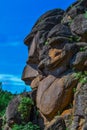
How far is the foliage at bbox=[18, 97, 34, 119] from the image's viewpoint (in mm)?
19391

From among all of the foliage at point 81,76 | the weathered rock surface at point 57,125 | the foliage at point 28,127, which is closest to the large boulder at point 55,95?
the foliage at point 81,76

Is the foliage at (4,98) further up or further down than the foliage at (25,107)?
further up

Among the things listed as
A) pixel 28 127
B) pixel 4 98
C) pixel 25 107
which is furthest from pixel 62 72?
pixel 4 98

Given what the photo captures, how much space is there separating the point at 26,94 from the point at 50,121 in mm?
2902

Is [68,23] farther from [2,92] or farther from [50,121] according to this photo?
[2,92]

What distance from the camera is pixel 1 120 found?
21.8 m

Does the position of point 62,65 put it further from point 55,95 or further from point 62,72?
point 55,95

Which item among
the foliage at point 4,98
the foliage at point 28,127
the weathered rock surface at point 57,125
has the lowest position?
the weathered rock surface at point 57,125

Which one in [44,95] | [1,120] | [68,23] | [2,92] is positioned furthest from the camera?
[2,92]

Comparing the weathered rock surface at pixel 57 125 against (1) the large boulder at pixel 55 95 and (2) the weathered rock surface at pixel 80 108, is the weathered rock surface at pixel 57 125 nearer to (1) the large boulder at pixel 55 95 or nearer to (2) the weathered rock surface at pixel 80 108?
(1) the large boulder at pixel 55 95

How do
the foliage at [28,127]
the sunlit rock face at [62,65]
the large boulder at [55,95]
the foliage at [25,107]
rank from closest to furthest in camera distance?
the sunlit rock face at [62,65], the large boulder at [55,95], the foliage at [28,127], the foliage at [25,107]

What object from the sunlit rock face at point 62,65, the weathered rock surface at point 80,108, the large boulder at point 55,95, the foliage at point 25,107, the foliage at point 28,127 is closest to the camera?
the weathered rock surface at point 80,108

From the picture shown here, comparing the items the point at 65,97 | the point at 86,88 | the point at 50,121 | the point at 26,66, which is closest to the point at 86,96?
the point at 86,88

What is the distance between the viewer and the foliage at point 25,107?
19.4m
